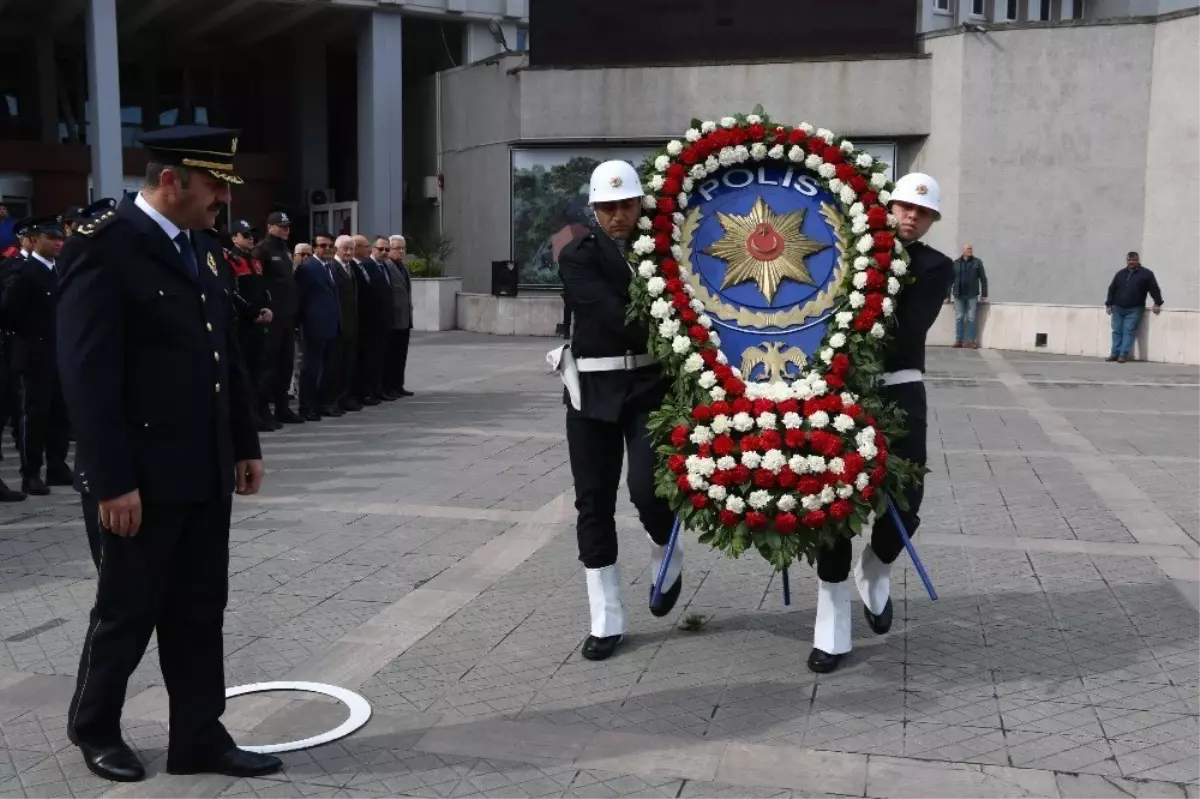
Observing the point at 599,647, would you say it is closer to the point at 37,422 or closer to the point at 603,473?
the point at 603,473

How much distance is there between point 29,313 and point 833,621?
6.28 m

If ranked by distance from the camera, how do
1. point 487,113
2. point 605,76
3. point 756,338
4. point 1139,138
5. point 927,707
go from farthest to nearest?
point 487,113 → point 605,76 → point 1139,138 → point 756,338 → point 927,707

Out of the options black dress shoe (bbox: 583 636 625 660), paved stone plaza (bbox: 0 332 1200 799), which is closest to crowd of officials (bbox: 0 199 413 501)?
paved stone plaza (bbox: 0 332 1200 799)

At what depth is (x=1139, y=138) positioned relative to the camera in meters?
22.5

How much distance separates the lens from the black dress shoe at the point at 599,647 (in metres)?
5.16

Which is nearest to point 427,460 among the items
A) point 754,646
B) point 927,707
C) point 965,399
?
point 754,646

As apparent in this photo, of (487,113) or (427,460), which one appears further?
(487,113)

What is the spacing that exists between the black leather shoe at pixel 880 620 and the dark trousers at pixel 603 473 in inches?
42.6

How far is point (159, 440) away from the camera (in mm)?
3805

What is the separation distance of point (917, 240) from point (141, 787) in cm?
359

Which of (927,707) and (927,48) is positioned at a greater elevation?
(927,48)

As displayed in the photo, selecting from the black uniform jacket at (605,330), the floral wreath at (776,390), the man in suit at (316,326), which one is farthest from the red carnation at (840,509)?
the man in suit at (316,326)

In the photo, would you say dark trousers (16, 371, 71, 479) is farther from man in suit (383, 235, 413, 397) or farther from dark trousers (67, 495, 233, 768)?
man in suit (383, 235, 413, 397)

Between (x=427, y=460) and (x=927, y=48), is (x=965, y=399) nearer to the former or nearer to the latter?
(x=427, y=460)
